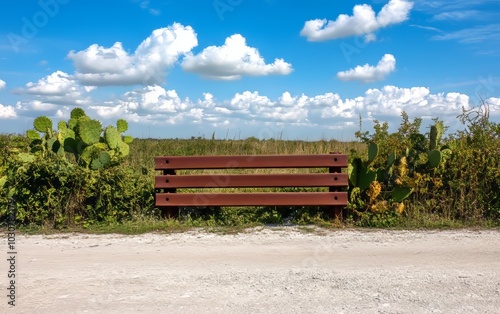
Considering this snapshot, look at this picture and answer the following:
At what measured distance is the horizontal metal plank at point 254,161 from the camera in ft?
30.2

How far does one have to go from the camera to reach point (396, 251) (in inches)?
279

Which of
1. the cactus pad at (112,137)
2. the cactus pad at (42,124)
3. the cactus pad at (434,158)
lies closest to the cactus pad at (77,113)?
the cactus pad at (42,124)

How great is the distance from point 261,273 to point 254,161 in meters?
3.56

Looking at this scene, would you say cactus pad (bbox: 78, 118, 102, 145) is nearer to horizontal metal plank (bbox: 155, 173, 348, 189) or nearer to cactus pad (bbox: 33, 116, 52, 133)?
cactus pad (bbox: 33, 116, 52, 133)

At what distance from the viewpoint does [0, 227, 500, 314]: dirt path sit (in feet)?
16.3

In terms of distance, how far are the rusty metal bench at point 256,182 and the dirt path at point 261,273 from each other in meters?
0.80

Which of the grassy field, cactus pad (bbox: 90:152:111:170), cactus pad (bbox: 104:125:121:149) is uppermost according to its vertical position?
cactus pad (bbox: 104:125:121:149)

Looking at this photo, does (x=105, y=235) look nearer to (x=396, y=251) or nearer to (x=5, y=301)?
(x=5, y=301)

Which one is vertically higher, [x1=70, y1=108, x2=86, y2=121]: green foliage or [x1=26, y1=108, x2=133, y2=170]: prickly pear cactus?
[x1=70, y1=108, x2=86, y2=121]: green foliage

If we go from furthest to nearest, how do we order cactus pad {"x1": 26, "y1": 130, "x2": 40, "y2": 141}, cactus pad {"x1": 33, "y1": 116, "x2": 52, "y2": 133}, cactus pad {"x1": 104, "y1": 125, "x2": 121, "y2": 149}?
cactus pad {"x1": 33, "y1": 116, "x2": 52, "y2": 133}, cactus pad {"x1": 26, "y1": 130, "x2": 40, "y2": 141}, cactus pad {"x1": 104, "y1": 125, "x2": 121, "y2": 149}

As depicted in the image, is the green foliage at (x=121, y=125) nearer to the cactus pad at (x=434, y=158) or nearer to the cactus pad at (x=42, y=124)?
the cactus pad at (x=42, y=124)

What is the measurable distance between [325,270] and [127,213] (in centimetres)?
444

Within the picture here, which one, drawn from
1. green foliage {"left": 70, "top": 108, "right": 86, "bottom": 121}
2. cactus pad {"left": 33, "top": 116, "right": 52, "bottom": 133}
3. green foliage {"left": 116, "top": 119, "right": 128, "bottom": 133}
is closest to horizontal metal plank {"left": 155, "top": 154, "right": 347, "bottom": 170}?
green foliage {"left": 116, "top": 119, "right": 128, "bottom": 133}

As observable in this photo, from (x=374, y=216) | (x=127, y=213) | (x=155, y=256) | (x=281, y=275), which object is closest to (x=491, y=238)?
(x=374, y=216)
